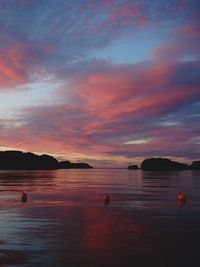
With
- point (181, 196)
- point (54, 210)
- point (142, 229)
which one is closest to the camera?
point (142, 229)

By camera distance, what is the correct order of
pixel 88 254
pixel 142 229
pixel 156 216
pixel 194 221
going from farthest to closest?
1. pixel 156 216
2. pixel 194 221
3. pixel 142 229
4. pixel 88 254

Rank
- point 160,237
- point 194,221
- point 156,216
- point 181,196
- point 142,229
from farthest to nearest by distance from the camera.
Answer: point 181,196
point 156,216
point 194,221
point 142,229
point 160,237

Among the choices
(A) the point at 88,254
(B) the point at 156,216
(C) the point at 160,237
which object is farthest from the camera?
(B) the point at 156,216

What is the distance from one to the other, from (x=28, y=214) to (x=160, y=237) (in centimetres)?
1392

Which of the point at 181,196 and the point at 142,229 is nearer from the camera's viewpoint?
the point at 142,229

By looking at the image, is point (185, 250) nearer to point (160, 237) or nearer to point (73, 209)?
point (160, 237)

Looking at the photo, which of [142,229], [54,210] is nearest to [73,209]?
[54,210]

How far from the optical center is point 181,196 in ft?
142

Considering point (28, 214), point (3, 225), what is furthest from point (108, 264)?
point (28, 214)

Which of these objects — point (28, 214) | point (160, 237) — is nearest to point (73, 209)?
point (28, 214)

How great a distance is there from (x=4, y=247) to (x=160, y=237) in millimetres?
9702

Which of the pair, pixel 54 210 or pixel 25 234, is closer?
pixel 25 234

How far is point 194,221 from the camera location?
28.9 meters

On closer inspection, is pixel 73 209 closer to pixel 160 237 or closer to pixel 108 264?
pixel 160 237
